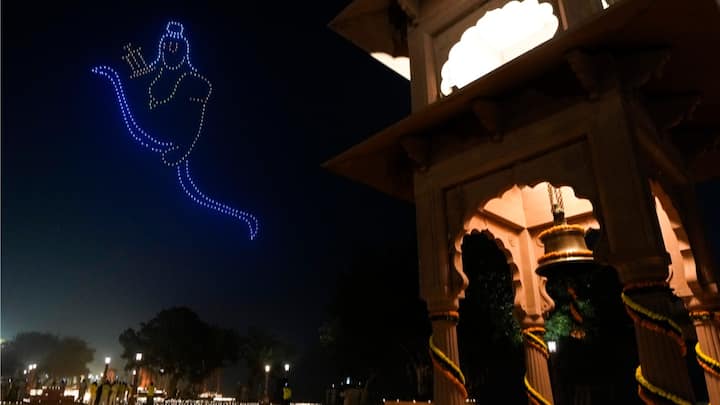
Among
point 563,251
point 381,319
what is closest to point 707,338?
point 563,251

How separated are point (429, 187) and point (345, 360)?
1790 cm

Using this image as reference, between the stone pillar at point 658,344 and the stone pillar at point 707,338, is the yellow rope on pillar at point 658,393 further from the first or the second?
the stone pillar at point 707,338

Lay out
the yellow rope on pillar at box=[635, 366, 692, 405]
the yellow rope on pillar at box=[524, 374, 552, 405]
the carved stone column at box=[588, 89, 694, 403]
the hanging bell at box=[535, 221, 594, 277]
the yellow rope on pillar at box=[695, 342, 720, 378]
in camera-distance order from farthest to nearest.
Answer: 1. the yellow rope on pillar at box=[524, 374, 552, 405]
2. the hanging bell at box=[535, 221, 594, 277]
3. the yellow rope on pillar at box=[695, 342, 720, 378]
4. the carved stone column at box=[588, 89, 694, 403]
5. the yellow rope on pillar at box=[635, 366, 692, 405]

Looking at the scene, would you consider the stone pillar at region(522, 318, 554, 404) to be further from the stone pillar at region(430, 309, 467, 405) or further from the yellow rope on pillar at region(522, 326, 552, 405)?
the stone pillar at region(430, 309, 467, 405)

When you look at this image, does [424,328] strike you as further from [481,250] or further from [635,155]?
[635,155]

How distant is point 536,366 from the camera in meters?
6.86

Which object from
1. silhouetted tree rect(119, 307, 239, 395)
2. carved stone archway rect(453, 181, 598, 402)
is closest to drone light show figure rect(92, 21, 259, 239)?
carved stone archway rect(453, 181, 598, 402)

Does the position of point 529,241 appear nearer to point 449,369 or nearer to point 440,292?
point 440,292

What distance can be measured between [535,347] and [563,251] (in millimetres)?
1934

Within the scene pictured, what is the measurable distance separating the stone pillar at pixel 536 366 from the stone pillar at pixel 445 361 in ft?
6.70

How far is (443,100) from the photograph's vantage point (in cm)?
532

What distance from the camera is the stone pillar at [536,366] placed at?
261 inches

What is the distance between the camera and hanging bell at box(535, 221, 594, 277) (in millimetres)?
5816

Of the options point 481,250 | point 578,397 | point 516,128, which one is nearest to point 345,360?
point 481,250
